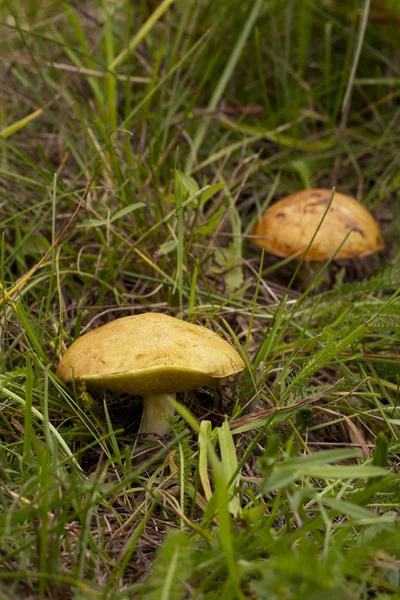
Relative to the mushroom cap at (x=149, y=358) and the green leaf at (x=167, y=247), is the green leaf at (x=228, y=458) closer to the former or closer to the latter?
the mushroom cap at (x=149, y=358)

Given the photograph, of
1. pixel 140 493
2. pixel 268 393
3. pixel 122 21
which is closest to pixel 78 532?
pixel 140 493

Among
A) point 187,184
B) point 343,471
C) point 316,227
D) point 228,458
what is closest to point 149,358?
point 228,458

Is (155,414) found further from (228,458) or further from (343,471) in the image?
(343,471)

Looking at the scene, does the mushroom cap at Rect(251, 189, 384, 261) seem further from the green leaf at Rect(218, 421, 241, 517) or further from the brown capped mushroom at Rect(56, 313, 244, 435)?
the green leaf at Rect(218, 421, 241, 517)

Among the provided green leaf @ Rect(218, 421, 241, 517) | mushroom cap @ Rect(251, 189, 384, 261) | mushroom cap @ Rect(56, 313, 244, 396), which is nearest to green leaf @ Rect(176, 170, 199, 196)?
mushroom cap @ Rect(251, 189, 384, 261)

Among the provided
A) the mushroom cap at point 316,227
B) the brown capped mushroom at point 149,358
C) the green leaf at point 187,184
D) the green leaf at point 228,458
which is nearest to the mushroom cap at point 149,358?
the brown capped mushroom at point 149,358

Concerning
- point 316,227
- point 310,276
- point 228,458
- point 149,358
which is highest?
point 149,358
